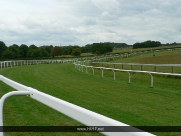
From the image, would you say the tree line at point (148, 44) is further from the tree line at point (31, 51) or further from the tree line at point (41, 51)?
the tree line at point (31, 51)

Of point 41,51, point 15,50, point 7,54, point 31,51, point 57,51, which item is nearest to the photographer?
point 7,54

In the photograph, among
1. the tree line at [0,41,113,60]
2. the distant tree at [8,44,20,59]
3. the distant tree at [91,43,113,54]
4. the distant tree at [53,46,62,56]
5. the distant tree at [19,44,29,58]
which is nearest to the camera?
the tree line at [0,41,113,60]

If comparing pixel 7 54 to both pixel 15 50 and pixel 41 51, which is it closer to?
pixel 15 50

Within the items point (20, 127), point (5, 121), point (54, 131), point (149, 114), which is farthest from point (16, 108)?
point (149, 114)

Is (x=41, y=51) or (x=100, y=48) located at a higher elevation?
(x=100, y=48)

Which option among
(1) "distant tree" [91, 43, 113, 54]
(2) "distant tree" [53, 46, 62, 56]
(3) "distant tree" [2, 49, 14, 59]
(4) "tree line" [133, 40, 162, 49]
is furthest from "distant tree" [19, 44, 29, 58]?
(4) "tree line" [133, 40, 162, 49]

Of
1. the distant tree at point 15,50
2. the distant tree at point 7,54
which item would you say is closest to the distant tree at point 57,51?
the distant tree at point 15,50

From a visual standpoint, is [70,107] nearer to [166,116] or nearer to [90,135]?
[90,135]

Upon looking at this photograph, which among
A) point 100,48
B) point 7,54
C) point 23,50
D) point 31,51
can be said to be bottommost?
point 7,54

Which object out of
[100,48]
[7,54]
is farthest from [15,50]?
[100,48]

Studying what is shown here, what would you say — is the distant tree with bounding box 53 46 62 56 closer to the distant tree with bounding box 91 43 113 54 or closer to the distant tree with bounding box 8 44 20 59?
the distant tree with bounding box 8 44 20 59

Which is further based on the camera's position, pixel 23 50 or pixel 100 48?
pixel 23 50

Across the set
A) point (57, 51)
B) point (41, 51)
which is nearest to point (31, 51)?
point (41, 51)

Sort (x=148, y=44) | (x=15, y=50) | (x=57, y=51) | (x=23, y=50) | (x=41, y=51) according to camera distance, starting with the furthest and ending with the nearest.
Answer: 1. (x=57, y=51)
2. (x=23, y=50)
3. (x=41, y=51)
4. (x=15, y=50)
5. (x=148, y=44)
